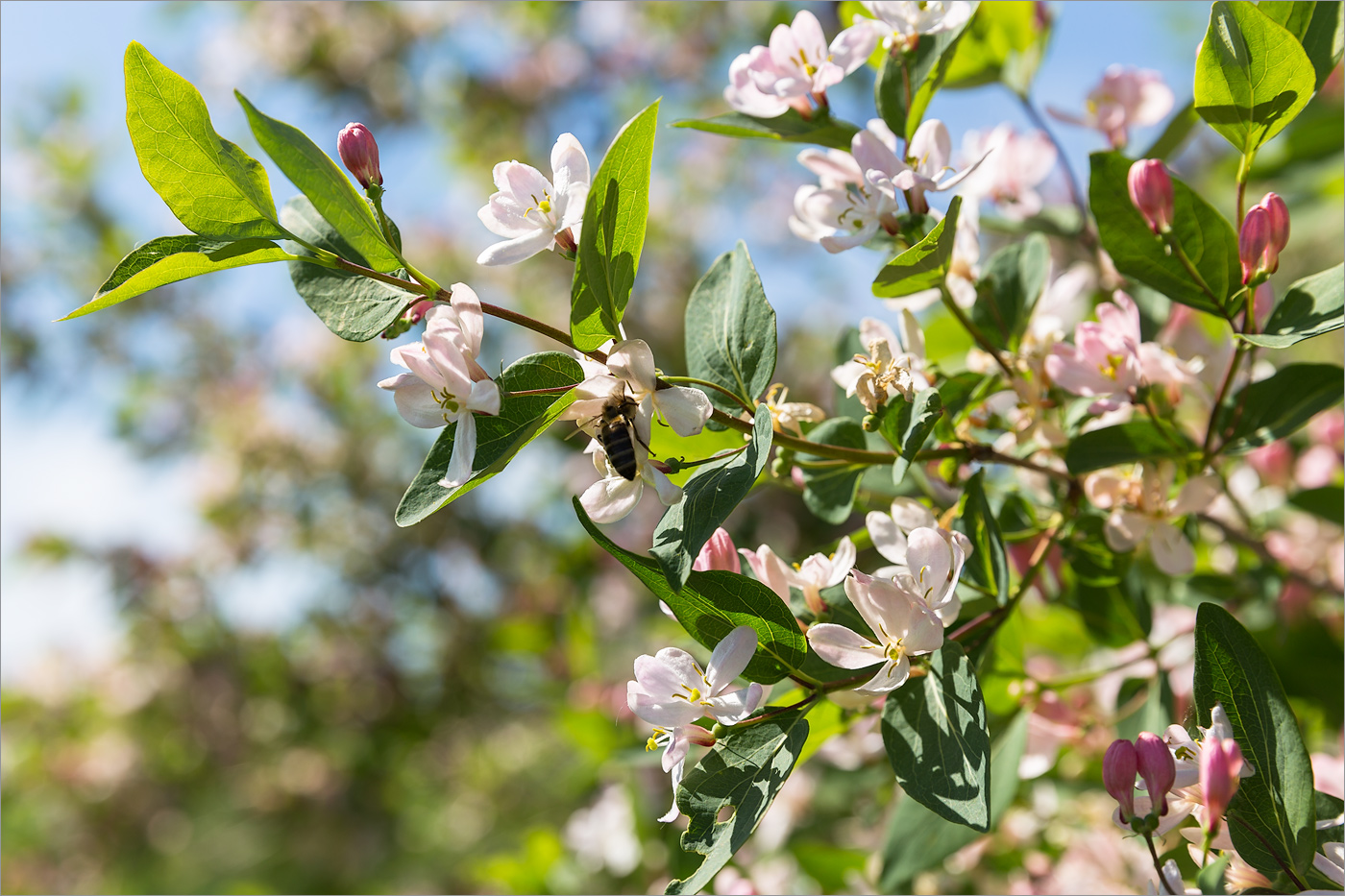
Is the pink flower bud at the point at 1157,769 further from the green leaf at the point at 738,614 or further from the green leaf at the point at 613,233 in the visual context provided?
the green leaf at the point at 613,233

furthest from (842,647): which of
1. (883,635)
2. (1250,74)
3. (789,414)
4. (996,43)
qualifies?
(996,43)

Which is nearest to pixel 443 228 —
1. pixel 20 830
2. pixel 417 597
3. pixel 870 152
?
pixel 417 597

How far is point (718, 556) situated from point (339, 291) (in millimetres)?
211

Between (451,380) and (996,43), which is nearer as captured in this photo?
(451,380)

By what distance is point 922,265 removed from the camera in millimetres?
447

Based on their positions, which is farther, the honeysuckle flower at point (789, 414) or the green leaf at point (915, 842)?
the green leaf at point (915, 842)

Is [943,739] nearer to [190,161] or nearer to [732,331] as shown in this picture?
[732,331]

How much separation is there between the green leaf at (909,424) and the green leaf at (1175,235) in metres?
0.15

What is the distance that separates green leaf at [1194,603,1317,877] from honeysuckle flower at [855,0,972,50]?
1.08 ft

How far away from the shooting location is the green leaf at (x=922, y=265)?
1.35ft

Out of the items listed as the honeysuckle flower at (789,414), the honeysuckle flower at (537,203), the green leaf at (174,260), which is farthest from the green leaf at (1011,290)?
the green leaf at (174,260)

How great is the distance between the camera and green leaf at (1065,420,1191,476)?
503 mm

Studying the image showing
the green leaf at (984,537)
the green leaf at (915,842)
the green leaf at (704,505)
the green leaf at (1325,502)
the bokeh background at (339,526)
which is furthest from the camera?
the bokeh background at (339,526)

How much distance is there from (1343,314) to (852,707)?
12.5 inches
